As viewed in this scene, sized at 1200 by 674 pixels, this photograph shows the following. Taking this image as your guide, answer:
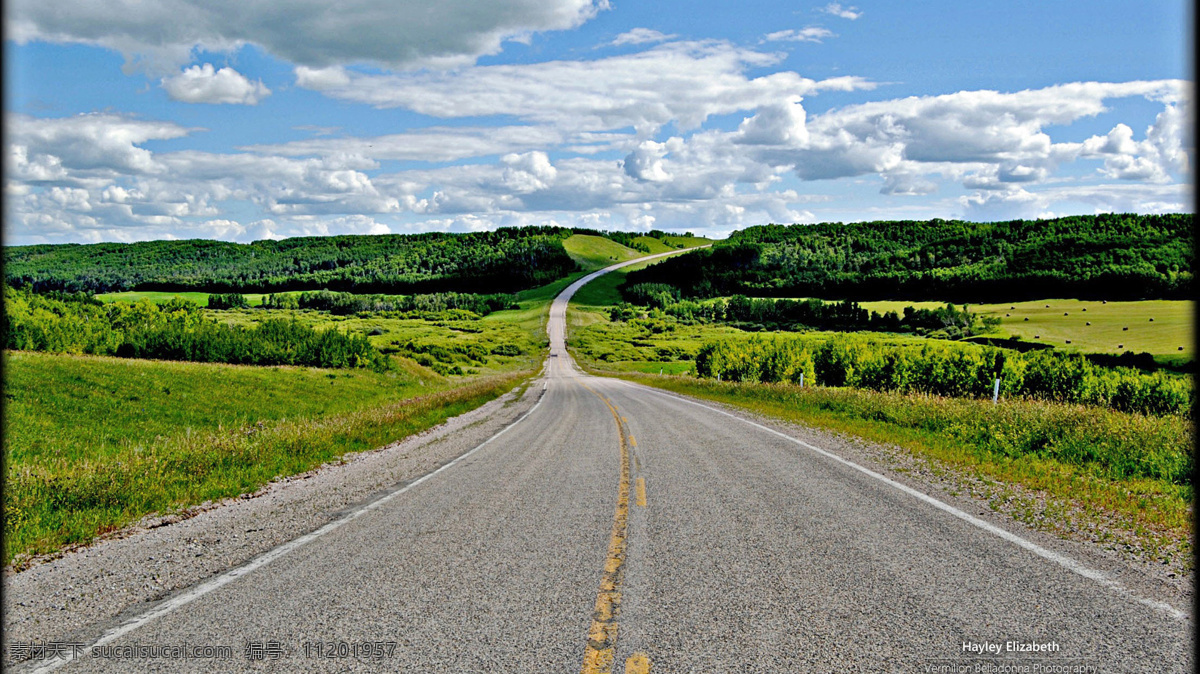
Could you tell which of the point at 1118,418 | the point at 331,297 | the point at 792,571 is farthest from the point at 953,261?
the point at 792,571

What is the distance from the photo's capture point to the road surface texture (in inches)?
175

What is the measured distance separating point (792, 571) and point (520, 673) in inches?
117

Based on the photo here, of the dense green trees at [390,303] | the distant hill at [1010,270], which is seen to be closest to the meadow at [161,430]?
the dense green trees at [390,303]

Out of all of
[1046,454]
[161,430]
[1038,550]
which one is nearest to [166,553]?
[1038,550]

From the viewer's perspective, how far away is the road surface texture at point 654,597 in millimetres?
4453

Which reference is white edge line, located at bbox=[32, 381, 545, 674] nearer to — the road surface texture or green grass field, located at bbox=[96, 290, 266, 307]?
the road surface texture

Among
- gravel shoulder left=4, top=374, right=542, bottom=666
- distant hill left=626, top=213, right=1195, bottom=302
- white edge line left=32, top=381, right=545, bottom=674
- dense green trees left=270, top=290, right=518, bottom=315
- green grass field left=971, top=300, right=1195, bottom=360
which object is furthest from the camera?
dense green trees left=270, top=290, right=518, bottom=315

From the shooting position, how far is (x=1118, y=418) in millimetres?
14430

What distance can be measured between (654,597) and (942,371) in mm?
52058

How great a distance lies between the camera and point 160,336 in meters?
36.7

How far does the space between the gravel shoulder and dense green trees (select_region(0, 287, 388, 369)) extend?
2842 cm

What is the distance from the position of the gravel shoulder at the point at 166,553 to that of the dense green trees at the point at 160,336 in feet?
93.3

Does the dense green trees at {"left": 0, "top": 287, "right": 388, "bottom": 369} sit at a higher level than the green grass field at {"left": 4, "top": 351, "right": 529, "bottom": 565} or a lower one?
higher

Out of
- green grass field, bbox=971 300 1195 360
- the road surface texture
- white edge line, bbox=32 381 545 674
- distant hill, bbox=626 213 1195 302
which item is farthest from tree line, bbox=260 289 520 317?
the road surface texture
